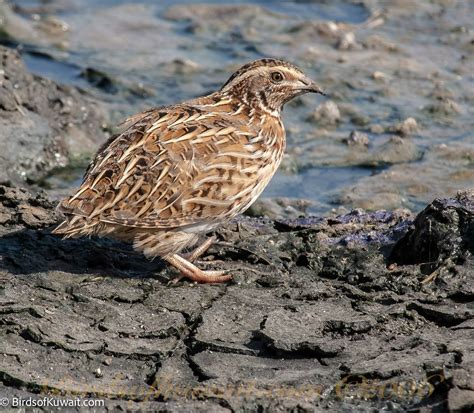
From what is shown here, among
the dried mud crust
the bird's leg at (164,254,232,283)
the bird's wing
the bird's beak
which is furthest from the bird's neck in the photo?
the bird's leg at (164,254,232,283)

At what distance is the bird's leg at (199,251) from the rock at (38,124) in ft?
10.4

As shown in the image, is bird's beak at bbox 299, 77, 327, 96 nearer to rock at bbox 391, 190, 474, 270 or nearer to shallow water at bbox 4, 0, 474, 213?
rock at bbox 391, 190, 474, 270

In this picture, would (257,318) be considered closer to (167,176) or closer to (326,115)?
(167,176)

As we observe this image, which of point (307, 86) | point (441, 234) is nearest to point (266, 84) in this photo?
point (307, 86)

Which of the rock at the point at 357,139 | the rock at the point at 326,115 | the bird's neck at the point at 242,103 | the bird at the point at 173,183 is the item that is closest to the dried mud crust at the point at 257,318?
the bird at the point at 173,183

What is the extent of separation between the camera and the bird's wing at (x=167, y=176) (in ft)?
24.6

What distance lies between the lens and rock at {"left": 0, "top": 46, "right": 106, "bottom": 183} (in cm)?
1115

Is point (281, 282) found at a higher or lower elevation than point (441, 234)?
lower

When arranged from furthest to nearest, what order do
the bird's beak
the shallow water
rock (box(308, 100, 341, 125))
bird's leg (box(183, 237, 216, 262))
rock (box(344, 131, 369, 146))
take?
rock (box(308, 100, 341, 125))
rock (box(344, 131, 369, 146))
the shallow water
the bird's beak
bird's leg (box(183, 237, 216, 262))

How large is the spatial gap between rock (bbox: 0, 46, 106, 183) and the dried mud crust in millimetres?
2509

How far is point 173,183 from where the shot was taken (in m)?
7.60

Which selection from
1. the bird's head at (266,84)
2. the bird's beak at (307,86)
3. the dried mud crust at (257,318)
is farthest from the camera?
the bird's beak at (307,86)

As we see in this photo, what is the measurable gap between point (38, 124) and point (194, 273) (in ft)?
14.8

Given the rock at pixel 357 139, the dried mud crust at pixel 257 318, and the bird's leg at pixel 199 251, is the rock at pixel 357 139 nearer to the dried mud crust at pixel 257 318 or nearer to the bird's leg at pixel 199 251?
the dried mud crust at pixel 257 318
